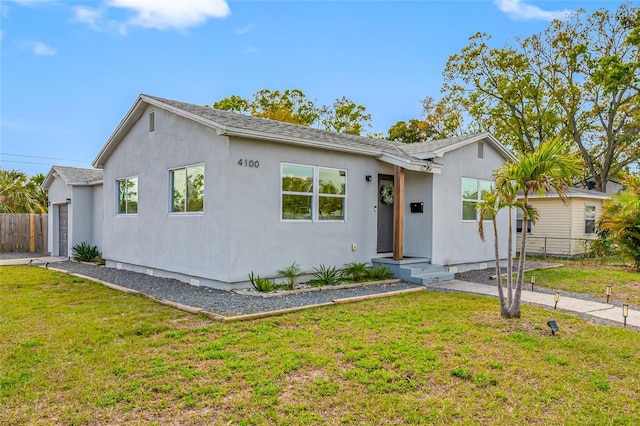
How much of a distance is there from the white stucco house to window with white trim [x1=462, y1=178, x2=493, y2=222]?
0.10 feet

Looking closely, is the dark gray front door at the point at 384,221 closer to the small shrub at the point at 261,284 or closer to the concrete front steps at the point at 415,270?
the concrete front steps at the point at 415,270

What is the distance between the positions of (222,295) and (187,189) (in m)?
2.95

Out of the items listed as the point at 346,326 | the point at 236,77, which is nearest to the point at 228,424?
the point at 346,326

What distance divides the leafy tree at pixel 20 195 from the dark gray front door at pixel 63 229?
4.53m

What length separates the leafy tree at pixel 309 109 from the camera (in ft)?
104

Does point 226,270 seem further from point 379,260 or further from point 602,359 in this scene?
point 602,359

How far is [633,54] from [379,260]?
21028 millimetres

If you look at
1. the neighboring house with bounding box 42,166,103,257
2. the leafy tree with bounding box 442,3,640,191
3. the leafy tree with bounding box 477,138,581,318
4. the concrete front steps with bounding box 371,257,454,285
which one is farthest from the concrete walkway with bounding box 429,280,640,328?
the leafy tree with bounding box 442,3,640,191

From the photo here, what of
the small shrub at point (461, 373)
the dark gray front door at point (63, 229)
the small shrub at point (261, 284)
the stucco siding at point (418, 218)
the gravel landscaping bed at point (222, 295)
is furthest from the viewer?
the dark gray front door at point (63, 229)

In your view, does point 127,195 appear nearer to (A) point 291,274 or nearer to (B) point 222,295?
(B) point 222,295

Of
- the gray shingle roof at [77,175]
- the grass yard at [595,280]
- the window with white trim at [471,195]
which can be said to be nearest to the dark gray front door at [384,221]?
the window with white trim at [471,195]

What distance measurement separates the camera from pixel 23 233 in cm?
1853

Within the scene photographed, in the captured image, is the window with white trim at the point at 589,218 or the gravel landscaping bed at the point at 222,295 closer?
the gravel landscaping bed at the point at 222,295

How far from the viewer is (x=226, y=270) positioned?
332 inches
